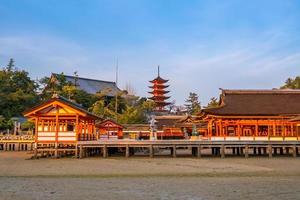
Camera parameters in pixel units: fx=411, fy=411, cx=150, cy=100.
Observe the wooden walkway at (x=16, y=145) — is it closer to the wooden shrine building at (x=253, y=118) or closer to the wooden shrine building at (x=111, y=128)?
the wooden shrine building at (x=111, y=128)

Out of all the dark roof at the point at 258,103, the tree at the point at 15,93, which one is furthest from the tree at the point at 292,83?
the tree at the point at 15,93

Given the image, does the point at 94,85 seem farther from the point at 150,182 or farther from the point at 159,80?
the point at 150,182

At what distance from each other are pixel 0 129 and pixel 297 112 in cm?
3412

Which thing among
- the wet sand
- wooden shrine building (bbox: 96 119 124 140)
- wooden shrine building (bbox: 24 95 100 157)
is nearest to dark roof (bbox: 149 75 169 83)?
→ wooden shrine building (bbox: 96 119 124 140)

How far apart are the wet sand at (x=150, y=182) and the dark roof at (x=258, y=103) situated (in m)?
12.1

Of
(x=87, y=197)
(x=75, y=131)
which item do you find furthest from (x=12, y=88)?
(x=87, y=197)

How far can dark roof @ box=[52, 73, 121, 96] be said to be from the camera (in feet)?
215

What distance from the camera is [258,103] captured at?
3516cm

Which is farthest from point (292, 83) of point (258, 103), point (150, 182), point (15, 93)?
point (150, 182)

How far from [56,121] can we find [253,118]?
1571 centimetres

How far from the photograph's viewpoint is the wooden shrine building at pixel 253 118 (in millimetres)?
33000

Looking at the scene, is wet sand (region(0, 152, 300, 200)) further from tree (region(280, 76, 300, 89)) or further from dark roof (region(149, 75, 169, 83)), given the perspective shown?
dark roof (region(149, 75, 169, 83))

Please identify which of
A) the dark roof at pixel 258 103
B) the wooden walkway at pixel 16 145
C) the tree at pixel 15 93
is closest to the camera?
the dark roof at pixel 258 103

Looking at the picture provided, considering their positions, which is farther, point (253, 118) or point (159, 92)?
point (159, 92)
